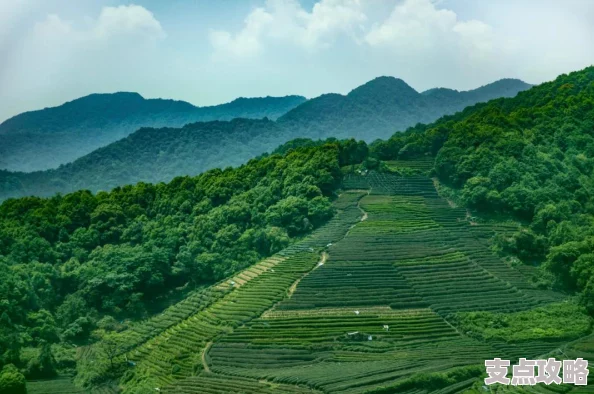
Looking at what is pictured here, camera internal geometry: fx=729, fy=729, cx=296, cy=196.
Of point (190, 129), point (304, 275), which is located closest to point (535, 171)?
point (304, 275)

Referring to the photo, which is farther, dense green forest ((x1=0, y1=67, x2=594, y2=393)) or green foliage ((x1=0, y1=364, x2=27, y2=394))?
dense green forest ((x1=0, y1=67, x2=594, y2=393))

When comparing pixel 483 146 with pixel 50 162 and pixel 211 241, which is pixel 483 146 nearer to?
pixel 211 241

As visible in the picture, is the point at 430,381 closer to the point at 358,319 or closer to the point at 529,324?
the point at 358,319

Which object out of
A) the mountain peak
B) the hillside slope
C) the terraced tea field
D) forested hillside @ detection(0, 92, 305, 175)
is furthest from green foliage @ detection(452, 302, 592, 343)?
the mountain peak

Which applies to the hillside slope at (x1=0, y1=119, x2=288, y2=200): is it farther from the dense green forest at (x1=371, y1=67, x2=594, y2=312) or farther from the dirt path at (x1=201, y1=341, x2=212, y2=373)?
the dirt path at (x1=201, y1=341, x2=212, y2=373)

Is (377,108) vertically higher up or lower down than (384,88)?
lower down

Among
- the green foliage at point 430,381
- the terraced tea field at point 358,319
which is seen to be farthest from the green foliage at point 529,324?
the green foliage at point 430,381
